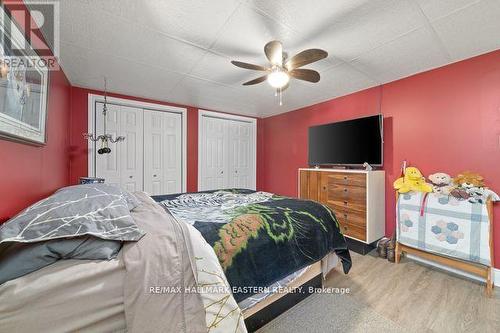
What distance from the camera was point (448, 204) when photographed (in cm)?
217

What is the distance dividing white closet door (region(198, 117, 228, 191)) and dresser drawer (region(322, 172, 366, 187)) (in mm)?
2276

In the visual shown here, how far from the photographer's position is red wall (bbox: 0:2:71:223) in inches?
49.9

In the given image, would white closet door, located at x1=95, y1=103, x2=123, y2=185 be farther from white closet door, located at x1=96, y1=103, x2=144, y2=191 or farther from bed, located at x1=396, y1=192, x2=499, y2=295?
bed, located at x1=396, y1=192, x2=499, y2=295

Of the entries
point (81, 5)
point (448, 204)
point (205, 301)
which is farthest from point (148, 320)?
point (448, 204)

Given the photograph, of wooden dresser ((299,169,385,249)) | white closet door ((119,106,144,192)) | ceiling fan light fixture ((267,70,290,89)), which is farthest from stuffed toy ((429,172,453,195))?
white closet door ((119,106,144,192))

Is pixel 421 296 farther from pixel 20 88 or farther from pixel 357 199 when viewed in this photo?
pixel 20 88

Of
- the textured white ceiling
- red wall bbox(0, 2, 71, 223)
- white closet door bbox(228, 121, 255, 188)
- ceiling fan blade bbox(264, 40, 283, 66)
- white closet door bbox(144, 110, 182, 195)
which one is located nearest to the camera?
red wall bbox(0, 2, 71, 223)

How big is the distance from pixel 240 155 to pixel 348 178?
2.50 metres

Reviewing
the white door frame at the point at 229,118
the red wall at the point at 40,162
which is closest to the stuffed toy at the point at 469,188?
the white door frame at the point at 229,118

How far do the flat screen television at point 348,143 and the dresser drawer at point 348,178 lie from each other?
0.29m

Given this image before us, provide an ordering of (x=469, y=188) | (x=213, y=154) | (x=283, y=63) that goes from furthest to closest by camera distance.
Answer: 1. (x=213, y=154)
2. (x=469, y=188)
3. (x=283, y=63)

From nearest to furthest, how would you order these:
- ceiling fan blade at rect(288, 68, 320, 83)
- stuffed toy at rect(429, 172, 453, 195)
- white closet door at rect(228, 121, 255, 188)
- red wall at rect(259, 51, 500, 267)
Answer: ceiling fan blade at rect(288, 68, 320, 83) → red wall at rect(259, 51, 500, 267) → stuffed toy at rect(429, 172, 453, 195) → white closet door at rect(228, 121, 255, 188)

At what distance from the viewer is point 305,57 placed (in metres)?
1.79

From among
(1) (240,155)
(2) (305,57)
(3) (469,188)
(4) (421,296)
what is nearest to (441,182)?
(3) (469,188)
